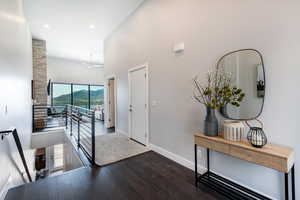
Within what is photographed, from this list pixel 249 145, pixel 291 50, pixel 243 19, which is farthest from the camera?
pixel 243 19

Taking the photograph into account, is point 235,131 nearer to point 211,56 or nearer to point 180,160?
point 211,56

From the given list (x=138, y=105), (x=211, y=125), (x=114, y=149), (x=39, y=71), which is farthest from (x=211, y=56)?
(x=39, y=71)

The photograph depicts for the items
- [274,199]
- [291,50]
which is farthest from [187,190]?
[291,50]

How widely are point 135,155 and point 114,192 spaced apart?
3.90 feet

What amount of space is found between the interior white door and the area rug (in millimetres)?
269

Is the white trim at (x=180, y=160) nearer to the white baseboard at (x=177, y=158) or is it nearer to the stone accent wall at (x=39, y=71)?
the white baseboard at (x=177, y=158)

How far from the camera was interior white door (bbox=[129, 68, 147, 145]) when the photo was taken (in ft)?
12.1

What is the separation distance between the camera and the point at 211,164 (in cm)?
226

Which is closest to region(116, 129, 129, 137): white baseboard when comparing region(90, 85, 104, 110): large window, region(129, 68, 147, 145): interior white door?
region(129, 68, 147, 145): interior white door

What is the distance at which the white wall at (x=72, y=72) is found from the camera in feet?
27.4

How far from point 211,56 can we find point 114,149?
2.92 metres

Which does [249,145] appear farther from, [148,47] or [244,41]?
[148,47]

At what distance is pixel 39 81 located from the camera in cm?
590

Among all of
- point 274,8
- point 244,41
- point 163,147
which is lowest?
point 163,147
